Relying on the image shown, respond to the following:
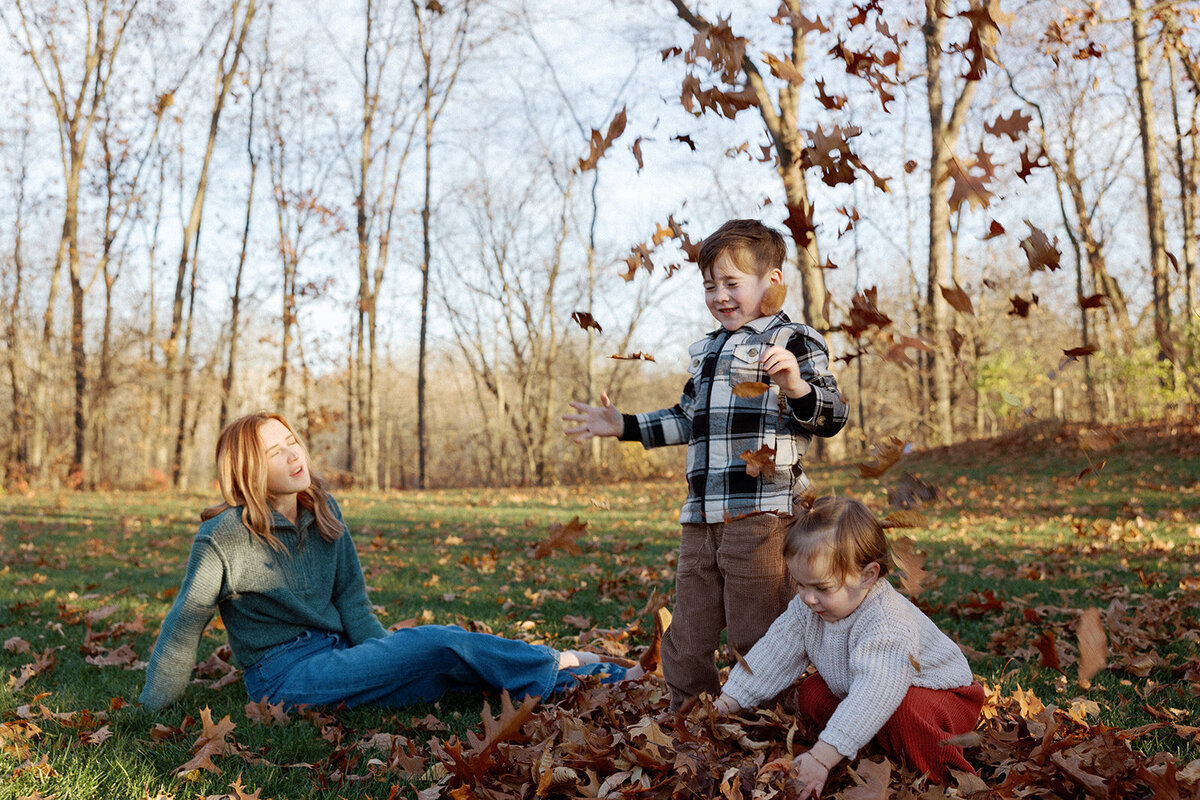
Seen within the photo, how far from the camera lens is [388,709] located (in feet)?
11.8

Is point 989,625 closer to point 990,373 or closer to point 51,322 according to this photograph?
point 990,373

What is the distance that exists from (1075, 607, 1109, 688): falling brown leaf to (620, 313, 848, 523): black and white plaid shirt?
1413 mm

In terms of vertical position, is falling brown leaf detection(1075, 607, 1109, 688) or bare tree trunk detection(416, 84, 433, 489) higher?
bare tree trunk detection(416, 84, 433, 489)

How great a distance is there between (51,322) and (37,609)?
18292mm

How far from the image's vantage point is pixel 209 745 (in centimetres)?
298

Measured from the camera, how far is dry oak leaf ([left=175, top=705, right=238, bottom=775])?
2.87 metres

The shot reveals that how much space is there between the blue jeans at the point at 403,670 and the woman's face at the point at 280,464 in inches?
26.8

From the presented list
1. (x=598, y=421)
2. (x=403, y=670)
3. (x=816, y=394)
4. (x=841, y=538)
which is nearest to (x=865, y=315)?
(x=816, y=394)

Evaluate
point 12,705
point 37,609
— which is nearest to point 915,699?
point 12,705

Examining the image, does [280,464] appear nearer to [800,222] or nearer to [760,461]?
[760,461]

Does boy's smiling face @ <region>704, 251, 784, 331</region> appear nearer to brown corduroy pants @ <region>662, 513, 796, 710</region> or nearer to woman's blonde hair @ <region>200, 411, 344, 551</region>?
brown corduroy pants @ <region>662, 513, 796, 710</region>

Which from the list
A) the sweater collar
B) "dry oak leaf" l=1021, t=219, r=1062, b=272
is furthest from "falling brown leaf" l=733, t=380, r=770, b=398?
the sweater collar

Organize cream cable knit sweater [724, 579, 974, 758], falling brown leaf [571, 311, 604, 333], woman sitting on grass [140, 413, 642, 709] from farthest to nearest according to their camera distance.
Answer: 1. woman sitting on grass [140, 413, 642, 709]
2. falling brown leaf [571, 311, 604, 333]
3. cream cable knit sweater [724, 579, 974, 758]

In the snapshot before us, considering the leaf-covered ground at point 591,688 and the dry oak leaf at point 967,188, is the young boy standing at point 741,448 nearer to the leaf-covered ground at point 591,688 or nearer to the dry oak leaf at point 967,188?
the leaf-covered ground at point 591,688
